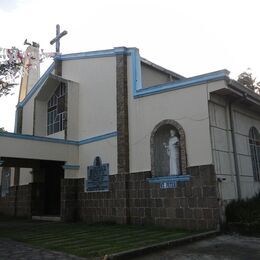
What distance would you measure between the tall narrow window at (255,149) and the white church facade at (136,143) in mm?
46

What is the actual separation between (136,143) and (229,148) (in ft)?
11.2

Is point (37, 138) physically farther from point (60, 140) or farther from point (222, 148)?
point (222, 148)

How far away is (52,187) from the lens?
61.1 ft

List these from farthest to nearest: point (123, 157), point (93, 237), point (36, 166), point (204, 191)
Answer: point (36, 166) → point (123, 157) → point (204, 191) → point (93, 237)

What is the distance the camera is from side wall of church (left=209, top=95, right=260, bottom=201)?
429 inches

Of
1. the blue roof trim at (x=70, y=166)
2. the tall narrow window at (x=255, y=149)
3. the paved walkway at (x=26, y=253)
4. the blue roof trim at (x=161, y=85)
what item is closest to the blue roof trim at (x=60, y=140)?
the blue roof trim at (x=70, y=166)

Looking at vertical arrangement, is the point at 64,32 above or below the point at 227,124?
above

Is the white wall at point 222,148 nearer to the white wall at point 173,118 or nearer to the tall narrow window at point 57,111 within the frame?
the white wall at point 173,118

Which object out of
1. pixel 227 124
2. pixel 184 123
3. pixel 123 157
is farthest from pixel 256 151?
pixel 123 157

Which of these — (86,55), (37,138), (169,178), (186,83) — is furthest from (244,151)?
(86,55)

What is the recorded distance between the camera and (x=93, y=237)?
9.75 metres

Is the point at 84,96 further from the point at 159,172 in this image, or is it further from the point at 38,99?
the point at 159,172

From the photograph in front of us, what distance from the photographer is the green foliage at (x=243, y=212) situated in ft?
32.5

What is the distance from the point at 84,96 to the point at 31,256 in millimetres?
9689
